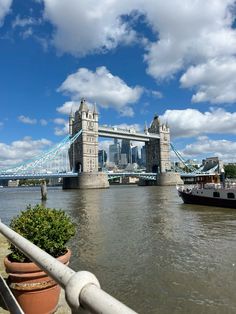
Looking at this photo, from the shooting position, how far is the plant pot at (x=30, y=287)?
430 cm

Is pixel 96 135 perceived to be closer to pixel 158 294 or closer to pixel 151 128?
pixel 151 128

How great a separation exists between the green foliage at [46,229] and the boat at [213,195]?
92.3 ft

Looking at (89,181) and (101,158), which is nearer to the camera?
(89,181)

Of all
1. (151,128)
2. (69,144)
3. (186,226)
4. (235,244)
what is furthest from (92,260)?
(151,128)

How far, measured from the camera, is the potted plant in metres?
4.32

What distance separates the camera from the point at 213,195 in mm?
33875

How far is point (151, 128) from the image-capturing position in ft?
514

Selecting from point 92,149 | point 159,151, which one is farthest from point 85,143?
point 159,151

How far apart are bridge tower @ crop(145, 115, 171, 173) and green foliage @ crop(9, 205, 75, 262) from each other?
134 m

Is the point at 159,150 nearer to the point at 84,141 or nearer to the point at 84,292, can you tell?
the point at 84,141

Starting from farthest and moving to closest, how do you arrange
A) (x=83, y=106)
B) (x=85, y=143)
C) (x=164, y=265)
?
(x=83, y=106), (x=85, y=143), (x=164, y=265)

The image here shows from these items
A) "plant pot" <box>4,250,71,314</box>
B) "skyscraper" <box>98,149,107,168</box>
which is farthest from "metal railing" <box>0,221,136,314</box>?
"skyscraper" <box>98,149,107,168</box>

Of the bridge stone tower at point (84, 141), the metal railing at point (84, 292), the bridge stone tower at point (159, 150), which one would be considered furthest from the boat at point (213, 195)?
the bridge stone tower at point (159, 150)

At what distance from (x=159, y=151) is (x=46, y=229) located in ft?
454
